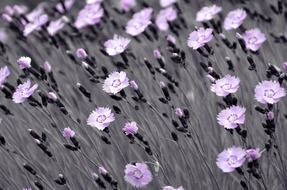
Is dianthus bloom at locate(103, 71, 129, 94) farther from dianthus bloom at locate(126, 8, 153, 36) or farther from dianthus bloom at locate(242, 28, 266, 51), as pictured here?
dianthus bloom at locate(242, 28, 266, 51)

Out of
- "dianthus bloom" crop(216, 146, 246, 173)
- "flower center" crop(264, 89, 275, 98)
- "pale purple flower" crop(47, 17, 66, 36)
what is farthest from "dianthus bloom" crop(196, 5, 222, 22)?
"dianthus bloom" crop(216, 146, 246, 173)

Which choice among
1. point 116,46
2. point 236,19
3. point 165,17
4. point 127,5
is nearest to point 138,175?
point 116,46

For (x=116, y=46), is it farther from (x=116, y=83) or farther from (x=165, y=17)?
(x=165, y=17)

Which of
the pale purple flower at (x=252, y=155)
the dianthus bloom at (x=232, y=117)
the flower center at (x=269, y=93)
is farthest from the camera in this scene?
the flower center at (x=269, y=93)

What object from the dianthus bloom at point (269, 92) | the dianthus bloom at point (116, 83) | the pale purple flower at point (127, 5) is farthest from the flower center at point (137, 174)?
the pale purple flower at point (127, 5)

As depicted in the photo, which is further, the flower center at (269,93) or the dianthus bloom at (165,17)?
the dianthus bloom at (165,17)

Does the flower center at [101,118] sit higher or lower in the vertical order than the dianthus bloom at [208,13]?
higher

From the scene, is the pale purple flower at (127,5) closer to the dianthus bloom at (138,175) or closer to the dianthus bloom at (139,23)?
the dianthus bloom at (139,23)
